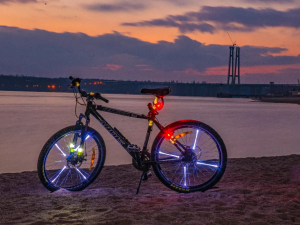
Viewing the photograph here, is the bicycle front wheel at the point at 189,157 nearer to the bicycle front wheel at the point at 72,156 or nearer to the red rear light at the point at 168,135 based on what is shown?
the red rear light at the point at 168,135

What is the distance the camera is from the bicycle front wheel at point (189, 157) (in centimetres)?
455

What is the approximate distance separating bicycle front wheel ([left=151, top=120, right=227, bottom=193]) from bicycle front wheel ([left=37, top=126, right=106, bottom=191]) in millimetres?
696

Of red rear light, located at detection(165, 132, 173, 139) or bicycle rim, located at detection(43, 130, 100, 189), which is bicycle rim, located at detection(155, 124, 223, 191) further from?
bicycle rim, located at detection(43, 130, 100, 189)

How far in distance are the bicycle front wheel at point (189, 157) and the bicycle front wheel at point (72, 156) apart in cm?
70

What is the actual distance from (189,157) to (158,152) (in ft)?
1.23

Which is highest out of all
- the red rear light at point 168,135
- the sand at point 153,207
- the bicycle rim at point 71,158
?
the red rear light at point 168,135

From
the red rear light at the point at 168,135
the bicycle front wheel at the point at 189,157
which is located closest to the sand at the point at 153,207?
the bicycle front wheel at the point at 189,157

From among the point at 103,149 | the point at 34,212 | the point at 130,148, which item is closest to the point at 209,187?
the point at 130,148

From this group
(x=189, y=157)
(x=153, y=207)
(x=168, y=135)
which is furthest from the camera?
(x=189, y=157)

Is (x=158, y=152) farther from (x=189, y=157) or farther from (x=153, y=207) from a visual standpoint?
(x=153, y=207)

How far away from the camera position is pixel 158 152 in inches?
181

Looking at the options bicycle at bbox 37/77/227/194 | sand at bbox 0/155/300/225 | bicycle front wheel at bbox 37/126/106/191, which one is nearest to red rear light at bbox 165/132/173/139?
bicycle at bbox 37/77/227/194

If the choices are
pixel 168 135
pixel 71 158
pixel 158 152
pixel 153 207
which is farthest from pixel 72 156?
pixel 153 207

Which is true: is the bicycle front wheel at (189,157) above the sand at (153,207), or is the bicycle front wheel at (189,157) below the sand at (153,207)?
above
